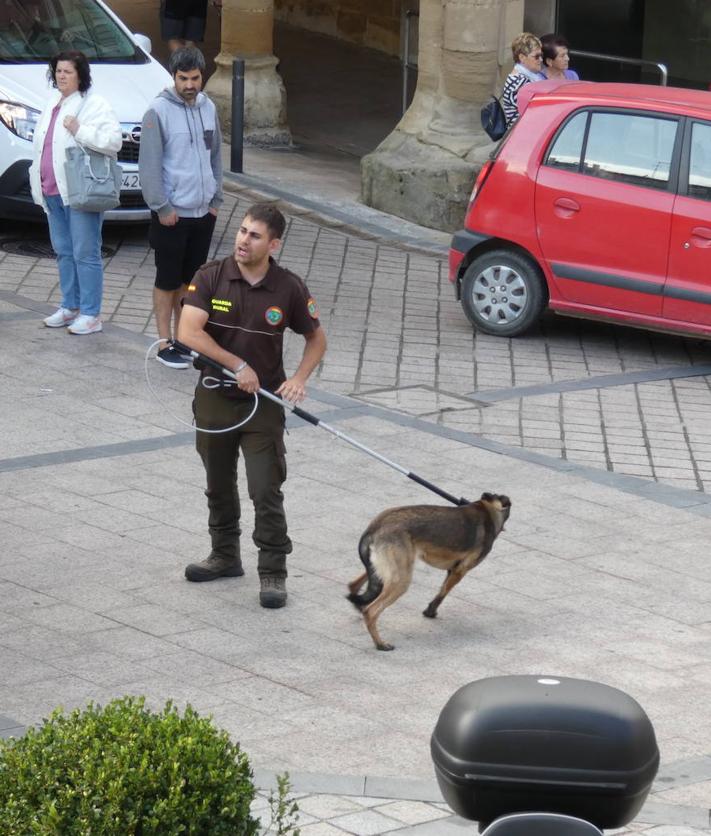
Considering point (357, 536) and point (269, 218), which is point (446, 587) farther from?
point (269, 218)

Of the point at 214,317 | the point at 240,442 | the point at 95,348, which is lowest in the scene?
the point at 95,348

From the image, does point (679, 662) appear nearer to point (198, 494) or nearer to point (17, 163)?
point (198, 494)

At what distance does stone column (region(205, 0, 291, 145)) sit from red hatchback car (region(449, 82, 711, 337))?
21.2 ft

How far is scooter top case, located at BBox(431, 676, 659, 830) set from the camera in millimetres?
2586

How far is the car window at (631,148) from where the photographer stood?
11.3 meters

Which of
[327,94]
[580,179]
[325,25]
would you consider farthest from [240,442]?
[325,25]

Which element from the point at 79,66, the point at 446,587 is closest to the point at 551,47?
the point at 79,66

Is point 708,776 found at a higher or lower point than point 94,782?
lower

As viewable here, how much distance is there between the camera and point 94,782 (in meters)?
3.56

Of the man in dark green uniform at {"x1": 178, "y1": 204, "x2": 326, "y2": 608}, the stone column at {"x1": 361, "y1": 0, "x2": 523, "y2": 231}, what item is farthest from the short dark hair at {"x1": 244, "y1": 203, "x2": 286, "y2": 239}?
the stone column at {"x1": 361, "y1": 0, "x2": 523, "y2": 231}

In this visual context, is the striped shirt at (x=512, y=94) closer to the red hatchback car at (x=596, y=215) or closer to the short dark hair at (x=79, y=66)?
the red hatchback car at (x=596, y=215)

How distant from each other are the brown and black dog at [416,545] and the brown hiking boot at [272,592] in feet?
1.11

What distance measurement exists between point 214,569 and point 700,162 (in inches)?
204

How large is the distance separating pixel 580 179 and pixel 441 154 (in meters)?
3.65
